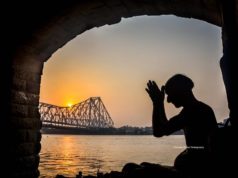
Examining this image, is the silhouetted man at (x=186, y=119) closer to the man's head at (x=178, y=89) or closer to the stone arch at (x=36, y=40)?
the man's head at (x=178, y=89)

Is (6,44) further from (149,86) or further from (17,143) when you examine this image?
(149,86)

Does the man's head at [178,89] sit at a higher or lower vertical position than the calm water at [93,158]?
higher

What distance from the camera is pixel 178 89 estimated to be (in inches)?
104

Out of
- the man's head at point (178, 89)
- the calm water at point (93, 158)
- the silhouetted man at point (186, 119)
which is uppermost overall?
the man's head at point (178, 89)

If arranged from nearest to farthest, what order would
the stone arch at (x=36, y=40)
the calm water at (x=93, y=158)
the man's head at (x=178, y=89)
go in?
the man's head at (x=178, y=89), the stone arch at (x=36, y=40), the calm water at (x=93, y=158)

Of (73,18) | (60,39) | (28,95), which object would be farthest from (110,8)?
(28,95)

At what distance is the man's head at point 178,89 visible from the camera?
104 inches

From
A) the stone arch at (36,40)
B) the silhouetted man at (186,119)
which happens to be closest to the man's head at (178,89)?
the silhouetted man at (186,119)

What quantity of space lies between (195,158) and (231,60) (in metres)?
1.05

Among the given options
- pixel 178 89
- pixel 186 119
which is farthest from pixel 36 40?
pixel 186 119

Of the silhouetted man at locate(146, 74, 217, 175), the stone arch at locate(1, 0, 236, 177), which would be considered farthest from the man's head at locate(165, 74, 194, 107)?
the stone arch at locate(1, 0, 236, 177)

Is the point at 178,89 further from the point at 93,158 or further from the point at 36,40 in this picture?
the point at 93,158

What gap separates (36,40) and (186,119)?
2.55 m

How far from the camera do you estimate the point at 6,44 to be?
12.2 feet
